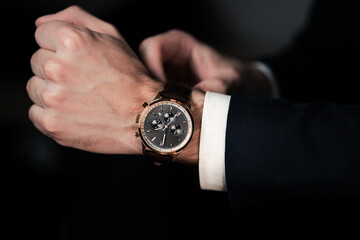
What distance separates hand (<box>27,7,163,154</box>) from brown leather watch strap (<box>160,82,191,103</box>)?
0.04 metres

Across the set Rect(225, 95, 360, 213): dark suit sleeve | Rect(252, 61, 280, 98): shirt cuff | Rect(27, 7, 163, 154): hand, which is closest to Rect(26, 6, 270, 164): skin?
Rect(27, 7, 163, 154): hand

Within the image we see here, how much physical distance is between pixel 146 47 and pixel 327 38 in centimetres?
79

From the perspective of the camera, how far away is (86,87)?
79cm

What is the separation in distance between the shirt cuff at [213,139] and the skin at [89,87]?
1.7 inches

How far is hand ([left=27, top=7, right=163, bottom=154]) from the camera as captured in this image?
77cm

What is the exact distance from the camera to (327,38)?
50.4 inches

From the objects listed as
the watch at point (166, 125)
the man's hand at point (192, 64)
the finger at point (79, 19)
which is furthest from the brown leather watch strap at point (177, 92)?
the finger at point (79, 19)

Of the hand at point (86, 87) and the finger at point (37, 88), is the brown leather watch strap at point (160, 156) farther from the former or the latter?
the finger at point (37, 88)

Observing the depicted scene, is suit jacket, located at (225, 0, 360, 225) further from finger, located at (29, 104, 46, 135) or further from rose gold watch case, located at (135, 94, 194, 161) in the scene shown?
finger, located at (29, 104, 46, 135)

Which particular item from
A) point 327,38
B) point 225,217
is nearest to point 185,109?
point 225,217

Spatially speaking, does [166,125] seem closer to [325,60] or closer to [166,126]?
[166,126]

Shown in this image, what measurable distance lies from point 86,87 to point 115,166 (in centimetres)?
44

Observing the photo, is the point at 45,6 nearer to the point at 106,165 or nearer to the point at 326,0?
the point at 106,165

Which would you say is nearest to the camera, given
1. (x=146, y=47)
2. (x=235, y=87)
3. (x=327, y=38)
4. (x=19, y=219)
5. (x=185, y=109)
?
(x=185, y=109)
